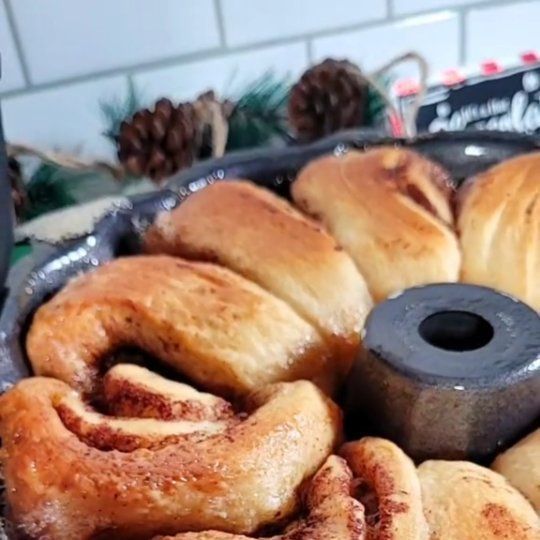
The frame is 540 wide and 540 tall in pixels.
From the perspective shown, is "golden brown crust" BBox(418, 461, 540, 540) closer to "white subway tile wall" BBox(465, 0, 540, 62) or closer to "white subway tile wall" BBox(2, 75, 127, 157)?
"white subway tile wall" BBox(2, 75, 127, 157)

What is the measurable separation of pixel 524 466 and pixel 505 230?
0.20 metres

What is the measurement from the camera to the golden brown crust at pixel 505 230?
27.8 inches

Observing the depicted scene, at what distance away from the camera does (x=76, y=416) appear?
23.8 inches

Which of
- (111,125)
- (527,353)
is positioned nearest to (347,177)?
(527,353)

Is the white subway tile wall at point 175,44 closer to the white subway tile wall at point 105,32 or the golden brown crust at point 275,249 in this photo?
the white subway tile wall at point 105,32

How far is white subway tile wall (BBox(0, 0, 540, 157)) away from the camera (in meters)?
1.15

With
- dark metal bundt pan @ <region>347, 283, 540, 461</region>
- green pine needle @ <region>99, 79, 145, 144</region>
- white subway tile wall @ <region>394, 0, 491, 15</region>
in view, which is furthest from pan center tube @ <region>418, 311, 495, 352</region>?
white subway tile wall @ <region>394, 0, 491, 15</region>

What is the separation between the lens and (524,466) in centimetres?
59

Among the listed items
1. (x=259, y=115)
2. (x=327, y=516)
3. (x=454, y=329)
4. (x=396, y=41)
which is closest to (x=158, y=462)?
(x=327, y=516)

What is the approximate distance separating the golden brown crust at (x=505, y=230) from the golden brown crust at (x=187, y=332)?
0.45 feet

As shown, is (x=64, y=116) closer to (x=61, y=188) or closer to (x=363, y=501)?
(x=61, y=188)

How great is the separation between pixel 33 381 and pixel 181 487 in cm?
14

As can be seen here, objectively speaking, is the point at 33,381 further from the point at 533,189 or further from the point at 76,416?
the point at 533,189

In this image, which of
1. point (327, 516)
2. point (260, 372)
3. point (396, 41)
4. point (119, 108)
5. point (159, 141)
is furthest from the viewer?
point (396, 41)
